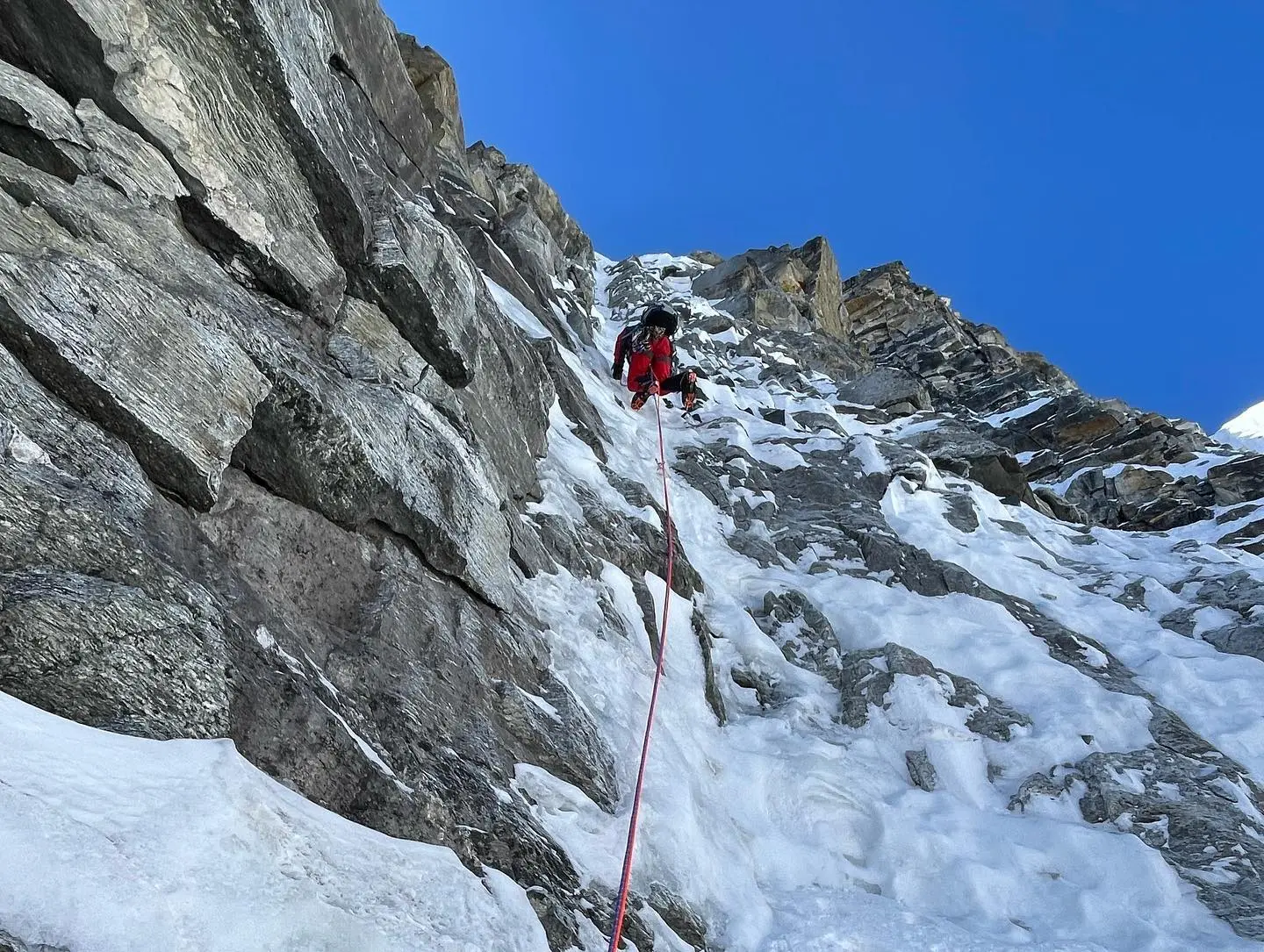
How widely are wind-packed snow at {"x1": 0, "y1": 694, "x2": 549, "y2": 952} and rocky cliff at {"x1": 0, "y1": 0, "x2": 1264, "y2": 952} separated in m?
0.03

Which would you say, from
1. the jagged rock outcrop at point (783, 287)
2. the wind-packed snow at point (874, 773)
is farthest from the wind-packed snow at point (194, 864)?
the jagged rock outcrop at point (783, 287)

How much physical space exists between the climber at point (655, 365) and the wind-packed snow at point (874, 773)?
536 cm

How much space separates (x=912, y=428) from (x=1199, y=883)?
55.6 feet

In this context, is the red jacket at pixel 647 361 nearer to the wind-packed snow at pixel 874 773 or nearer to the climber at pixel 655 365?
the climber at pixel 655 365

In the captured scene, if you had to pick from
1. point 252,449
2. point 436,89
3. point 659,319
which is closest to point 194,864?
point 252,449

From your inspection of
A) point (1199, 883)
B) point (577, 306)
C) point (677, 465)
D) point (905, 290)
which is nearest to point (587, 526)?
point (677, 465)

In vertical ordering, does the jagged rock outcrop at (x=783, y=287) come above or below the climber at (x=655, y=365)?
above

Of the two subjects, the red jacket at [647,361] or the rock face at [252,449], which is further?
the red jacket at [647,361]

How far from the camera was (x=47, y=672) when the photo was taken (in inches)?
128

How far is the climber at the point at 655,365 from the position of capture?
1670cm

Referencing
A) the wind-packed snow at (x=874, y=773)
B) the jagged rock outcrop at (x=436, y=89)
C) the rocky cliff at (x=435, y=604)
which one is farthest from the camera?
the jagged rock outcrop at (x=436, y=89)

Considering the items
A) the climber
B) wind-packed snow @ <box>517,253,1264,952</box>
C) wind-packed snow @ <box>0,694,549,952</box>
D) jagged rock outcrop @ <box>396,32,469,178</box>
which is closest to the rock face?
wind-packed snow @ <box>0,694,549,952</box>

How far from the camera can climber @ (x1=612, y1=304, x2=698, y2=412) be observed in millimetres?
16703

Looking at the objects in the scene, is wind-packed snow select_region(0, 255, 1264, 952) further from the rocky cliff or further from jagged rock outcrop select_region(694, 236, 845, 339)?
jagged rock outcrop select_region(694, 236, 845, 339)
